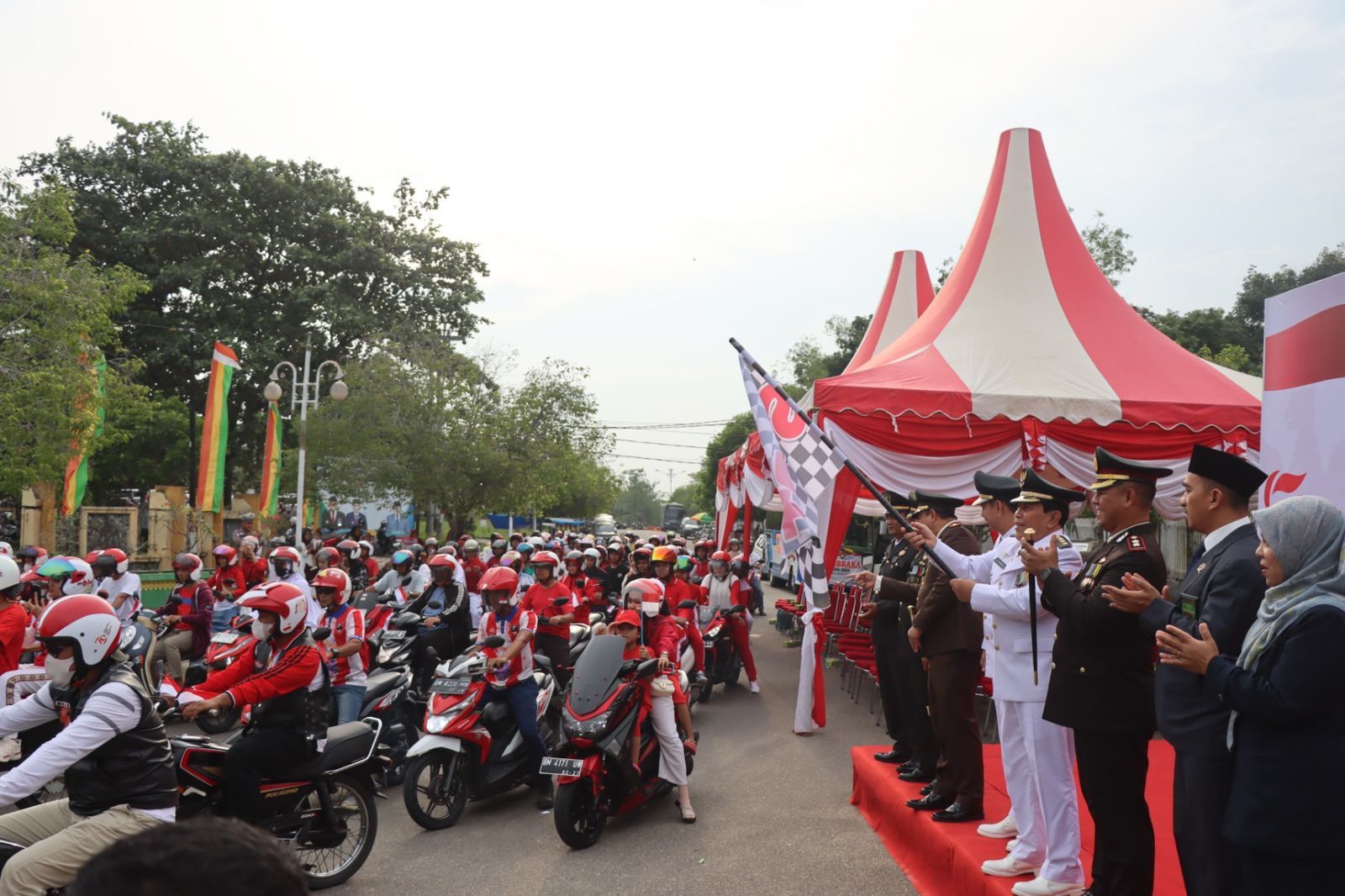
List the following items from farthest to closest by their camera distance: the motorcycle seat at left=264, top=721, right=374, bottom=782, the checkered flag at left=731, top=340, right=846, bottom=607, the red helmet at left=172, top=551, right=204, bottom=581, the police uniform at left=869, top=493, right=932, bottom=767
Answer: the red helmet at left=172, top=551, right=204, bottom=581
the checkered flag at left=731, top=340, right=846, bottom=607
the police uniform at left=869, top=493, right=932, bottom=767
the motorcycle seat at left=264, top=721, right=374, bottom=782

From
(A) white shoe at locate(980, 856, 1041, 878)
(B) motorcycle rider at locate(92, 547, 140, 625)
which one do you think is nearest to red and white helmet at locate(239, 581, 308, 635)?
(A) white shoe at locate(980, 856, 1041, 878)

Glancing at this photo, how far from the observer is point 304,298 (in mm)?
29219

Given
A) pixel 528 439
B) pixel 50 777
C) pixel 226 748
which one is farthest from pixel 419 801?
pixel 528 439

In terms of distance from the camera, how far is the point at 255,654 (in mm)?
5570

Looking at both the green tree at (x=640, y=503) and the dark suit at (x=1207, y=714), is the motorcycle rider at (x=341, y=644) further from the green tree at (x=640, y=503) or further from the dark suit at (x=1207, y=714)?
the green tree at (x=640, y=503)

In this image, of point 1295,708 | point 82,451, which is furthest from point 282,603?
point 82,451

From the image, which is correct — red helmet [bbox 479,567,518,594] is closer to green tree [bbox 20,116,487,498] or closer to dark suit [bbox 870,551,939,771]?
dark suit [bbox 870,551,939,771]

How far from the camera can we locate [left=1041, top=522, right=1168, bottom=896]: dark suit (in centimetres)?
393

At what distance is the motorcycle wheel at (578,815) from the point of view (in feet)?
20.1

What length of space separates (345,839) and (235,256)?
28.4 metres

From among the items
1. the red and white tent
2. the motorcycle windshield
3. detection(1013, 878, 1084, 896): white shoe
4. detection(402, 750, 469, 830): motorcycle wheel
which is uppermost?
the red and white tent

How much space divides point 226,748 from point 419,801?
2013mm

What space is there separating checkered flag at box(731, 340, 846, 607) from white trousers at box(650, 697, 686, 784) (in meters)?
1.86

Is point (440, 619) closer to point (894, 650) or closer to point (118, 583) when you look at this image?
point (118, 583)
